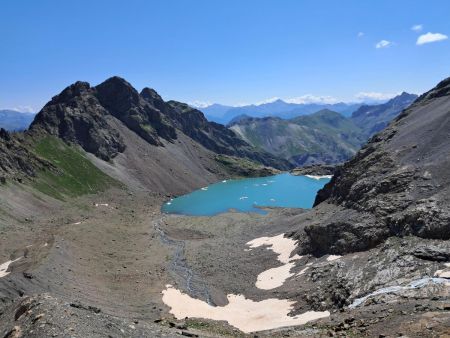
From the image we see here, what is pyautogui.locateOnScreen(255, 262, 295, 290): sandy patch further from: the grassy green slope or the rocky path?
the grassy green slope

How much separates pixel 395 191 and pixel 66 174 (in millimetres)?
117116

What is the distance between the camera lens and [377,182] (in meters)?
72.0

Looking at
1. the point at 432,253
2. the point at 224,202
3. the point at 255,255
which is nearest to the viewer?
the point at 432,253

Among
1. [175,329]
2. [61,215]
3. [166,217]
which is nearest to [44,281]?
[175,329]

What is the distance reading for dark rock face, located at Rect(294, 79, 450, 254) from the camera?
5631 cm

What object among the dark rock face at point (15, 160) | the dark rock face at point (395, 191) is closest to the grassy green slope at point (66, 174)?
the dark rock face at point (15, 160)

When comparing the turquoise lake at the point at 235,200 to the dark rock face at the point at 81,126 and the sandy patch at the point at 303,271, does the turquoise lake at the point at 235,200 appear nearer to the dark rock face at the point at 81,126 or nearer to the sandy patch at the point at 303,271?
the dark rock face at the point at 81,126

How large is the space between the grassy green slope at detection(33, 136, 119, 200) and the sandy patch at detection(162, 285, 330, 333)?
86.1 meters

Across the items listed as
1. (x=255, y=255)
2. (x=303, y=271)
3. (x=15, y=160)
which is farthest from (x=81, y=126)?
(x=303, y=271)

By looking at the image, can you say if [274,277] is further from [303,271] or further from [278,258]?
[278,258]

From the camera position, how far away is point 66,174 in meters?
150

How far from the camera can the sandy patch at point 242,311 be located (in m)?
46.9

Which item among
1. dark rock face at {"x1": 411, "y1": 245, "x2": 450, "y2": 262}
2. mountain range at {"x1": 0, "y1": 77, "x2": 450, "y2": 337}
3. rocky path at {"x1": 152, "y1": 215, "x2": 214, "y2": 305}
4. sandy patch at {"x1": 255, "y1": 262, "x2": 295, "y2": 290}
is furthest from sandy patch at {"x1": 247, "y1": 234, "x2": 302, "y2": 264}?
dark rock face at {"x1": 411, "y1": 245, "x2": 450, "y2": 262}

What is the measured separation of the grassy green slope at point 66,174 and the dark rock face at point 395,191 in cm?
8691
